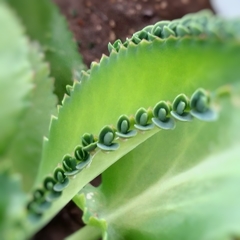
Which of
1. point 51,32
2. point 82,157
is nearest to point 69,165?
point 82,157

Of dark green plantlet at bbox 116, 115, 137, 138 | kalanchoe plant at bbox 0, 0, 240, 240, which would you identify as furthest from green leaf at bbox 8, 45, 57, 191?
dark green plantlet at bbox 116, 115, 137, 138

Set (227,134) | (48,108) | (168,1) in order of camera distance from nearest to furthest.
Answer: (227,134) < (48,108) < (168,1)

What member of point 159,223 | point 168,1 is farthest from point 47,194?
point 168,1

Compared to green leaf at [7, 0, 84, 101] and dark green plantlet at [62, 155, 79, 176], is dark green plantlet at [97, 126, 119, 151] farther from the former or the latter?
green leaf at [7, 0, 84, 101]

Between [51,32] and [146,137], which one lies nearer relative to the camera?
[146,137]

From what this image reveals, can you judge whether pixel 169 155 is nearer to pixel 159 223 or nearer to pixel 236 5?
pixel 159 223

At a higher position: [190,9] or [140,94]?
[140,94]

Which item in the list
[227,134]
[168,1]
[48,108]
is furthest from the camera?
[168,1]

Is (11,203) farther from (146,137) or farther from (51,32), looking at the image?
(51,32)
